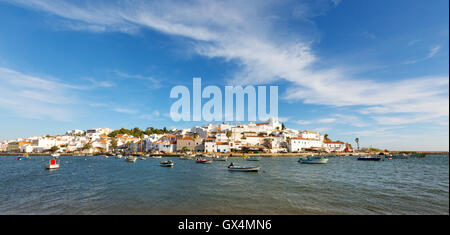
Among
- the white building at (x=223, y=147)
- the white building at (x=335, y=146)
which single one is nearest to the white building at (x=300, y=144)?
the white building at (x=335, y=146)

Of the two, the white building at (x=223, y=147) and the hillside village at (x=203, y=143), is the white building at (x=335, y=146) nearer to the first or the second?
the hillside village at (x=203, y=143)

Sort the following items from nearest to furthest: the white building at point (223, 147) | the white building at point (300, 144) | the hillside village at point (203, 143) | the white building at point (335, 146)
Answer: the white building at point (223, 147) < the hillside village at point (203, 143) < the white building at point (300, 144) < the white building at point (335, 146)

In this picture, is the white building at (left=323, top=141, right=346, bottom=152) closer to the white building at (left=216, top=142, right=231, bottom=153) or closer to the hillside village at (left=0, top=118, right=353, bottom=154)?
the hillside village at (left=0, top=118, right=353, bottom=154)

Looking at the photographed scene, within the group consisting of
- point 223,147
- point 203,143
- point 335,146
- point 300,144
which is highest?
point 203,143

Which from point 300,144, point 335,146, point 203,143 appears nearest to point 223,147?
point 203,143

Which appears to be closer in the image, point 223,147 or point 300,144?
point 223,147

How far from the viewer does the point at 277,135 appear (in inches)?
3952

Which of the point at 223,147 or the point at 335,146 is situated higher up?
the point at 223,147

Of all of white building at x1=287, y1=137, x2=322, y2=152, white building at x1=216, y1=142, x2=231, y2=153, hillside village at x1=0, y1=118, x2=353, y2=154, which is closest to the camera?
white building at x1=216, y1=142, x2=231, y2=153

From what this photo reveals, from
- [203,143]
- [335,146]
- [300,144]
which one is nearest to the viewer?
[203,143]

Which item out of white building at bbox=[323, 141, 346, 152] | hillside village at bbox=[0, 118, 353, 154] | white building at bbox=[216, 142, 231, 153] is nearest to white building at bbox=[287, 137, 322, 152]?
hillside village at bbox=[0, 118, 353, 154]

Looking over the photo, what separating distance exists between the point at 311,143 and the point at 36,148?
12513 centimetres

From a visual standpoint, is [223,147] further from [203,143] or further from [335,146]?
[335,146]
